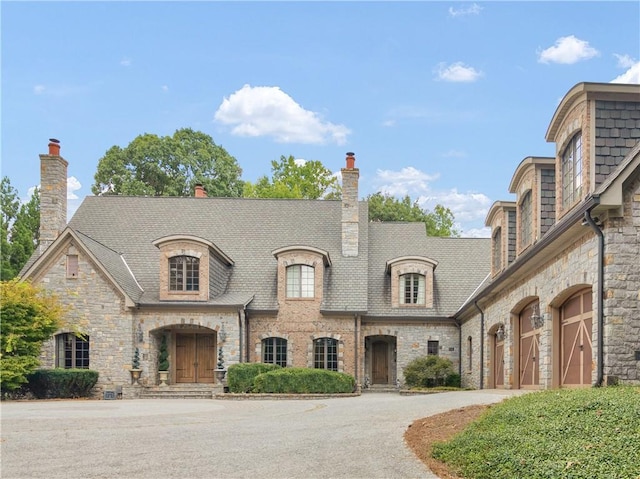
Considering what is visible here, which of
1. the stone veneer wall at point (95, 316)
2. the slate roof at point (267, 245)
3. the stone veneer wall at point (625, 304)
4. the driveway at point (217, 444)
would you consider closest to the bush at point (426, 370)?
the slate roof at point (267, 245)

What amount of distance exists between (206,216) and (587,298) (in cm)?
1974

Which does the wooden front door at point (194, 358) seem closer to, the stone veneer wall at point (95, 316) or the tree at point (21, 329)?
the stone veneer wall at point (95, 316)

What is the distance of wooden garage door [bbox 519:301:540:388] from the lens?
16.4 metres

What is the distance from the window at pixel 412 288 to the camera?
27.5 m

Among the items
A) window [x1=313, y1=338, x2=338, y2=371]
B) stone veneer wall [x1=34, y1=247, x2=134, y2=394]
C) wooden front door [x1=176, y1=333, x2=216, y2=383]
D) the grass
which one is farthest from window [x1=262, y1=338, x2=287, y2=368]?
the grass

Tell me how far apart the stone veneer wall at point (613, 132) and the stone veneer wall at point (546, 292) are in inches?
63.8

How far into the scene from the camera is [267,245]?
93.8ft

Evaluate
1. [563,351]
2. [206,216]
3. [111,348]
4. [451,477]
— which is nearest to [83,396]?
[111,348]

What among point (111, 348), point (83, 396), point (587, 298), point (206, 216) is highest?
point (206, 216)

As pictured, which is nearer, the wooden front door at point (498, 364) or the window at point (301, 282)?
the wooden front door at point (498, 364)

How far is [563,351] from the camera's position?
14438mm

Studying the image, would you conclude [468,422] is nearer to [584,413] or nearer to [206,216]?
[584,413]

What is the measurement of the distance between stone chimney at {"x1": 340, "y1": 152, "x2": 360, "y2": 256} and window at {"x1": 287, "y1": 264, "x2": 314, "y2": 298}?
2.28 meters

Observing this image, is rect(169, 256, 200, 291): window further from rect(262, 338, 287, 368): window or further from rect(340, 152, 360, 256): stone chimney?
rect(340, 152, 360, 256): stone chimney
